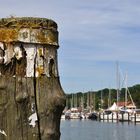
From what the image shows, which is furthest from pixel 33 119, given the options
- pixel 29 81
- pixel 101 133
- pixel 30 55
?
pixel 101 133

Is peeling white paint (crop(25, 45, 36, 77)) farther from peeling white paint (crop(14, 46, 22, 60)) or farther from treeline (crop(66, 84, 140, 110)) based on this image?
treeline (crop(66, 84, 140, 110))

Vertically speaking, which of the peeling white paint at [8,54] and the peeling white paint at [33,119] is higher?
the peeling white paint at [8,54]

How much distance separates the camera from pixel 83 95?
557ft

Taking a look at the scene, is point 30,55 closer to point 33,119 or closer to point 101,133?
point 33,119

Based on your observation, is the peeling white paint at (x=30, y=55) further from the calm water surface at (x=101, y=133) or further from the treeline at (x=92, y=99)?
the treeline at (x=92, y=99)

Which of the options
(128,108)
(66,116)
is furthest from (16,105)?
(66,116)

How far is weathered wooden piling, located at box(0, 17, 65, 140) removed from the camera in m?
3.72

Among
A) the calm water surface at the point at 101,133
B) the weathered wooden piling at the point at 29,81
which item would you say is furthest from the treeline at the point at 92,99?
the weathered wooden piling at the point at 29,81

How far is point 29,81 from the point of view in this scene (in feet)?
12.4

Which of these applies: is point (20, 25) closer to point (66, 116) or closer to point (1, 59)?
point (1, 59)

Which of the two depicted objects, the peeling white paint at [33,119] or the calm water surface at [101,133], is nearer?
the peeling white paint at [33,119]

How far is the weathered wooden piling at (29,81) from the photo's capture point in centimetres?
372

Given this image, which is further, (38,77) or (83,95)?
(83,95)

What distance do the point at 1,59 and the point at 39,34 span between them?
322 millimetres
